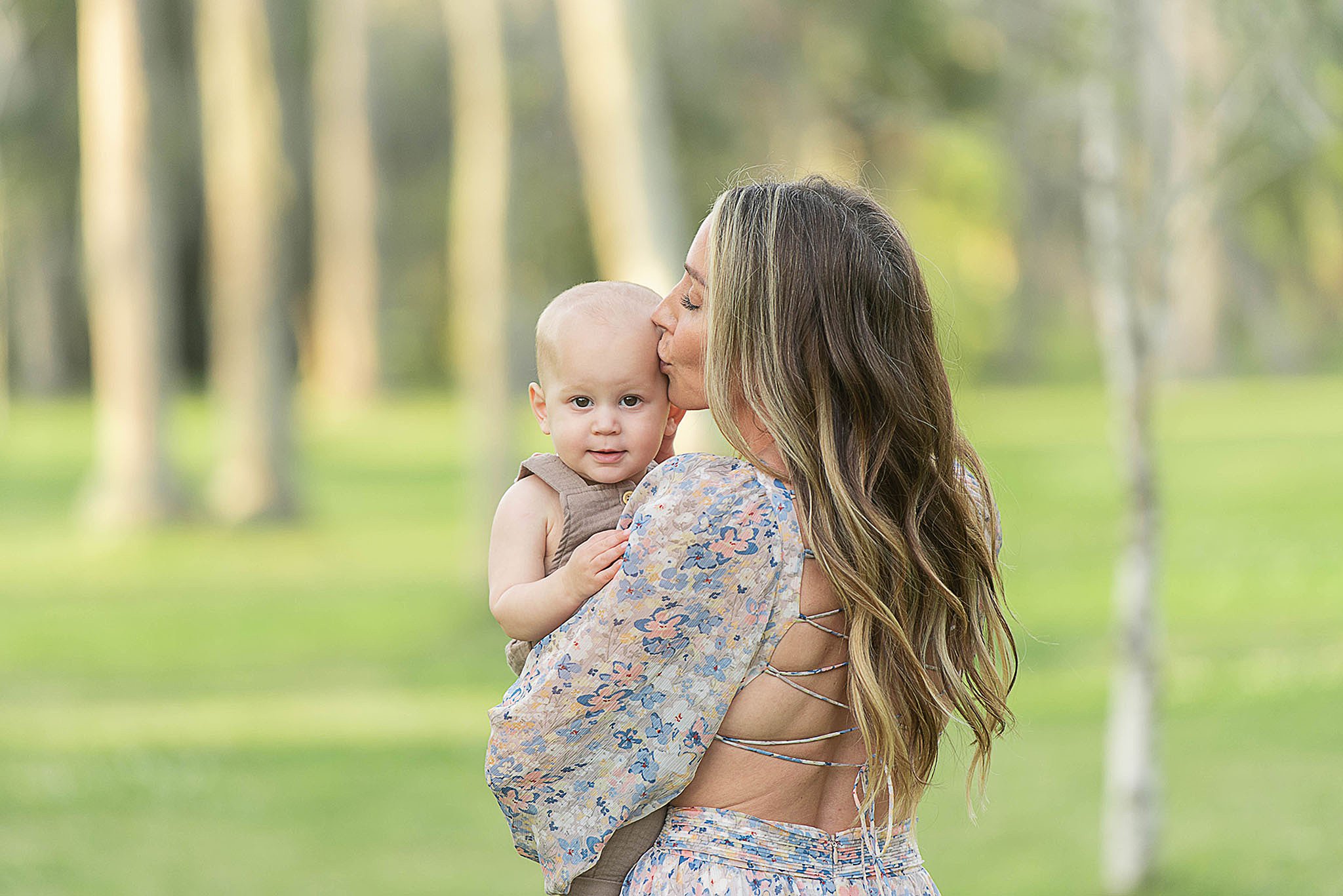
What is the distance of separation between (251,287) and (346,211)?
18691 millimetres

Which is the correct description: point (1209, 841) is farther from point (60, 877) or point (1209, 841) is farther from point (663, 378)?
point (663, 378)

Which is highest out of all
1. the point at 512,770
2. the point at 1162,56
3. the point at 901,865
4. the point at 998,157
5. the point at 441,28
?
the point at 441,28

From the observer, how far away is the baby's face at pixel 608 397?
90.1 inches

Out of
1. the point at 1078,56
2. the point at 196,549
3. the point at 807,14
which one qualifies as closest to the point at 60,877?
the point at 1078,56

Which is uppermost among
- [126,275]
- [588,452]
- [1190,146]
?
[126,275]

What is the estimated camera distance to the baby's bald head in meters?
2.30

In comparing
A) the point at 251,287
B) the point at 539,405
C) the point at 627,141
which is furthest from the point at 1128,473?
the point at 251,287

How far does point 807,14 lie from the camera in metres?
25.0

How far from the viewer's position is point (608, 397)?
90.4 inches

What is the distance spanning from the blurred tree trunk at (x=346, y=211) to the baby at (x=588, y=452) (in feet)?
110

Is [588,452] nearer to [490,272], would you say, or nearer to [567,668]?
[567,668]

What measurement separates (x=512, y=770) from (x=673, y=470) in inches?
17.8

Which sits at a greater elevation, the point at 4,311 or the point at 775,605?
the point at 4,311

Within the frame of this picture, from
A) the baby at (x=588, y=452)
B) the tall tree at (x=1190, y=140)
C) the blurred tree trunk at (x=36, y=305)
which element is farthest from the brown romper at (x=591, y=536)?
the blurred tree trunk at (x=36, y=305)
